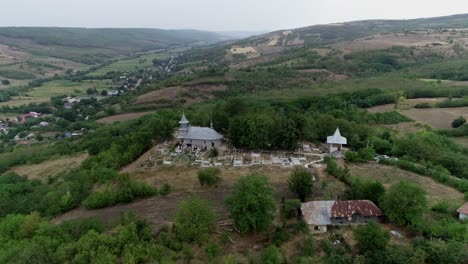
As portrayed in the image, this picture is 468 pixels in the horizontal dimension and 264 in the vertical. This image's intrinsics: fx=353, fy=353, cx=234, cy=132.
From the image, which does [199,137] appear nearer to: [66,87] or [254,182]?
[254,182]

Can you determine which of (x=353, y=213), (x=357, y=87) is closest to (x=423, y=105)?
(x=357, y=87)

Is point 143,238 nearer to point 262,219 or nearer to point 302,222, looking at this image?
point 262,219

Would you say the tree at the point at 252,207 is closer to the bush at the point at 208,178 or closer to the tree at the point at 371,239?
the tree at the point at 371,239

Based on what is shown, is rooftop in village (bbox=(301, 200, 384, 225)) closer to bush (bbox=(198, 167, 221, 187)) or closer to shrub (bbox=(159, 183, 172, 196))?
bush (bbox=(198, 167, 221, 187))

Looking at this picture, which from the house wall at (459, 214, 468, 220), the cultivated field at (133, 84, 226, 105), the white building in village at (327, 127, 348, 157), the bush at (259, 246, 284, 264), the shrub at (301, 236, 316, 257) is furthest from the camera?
the cultivated field at (133, 84, 226, 105)

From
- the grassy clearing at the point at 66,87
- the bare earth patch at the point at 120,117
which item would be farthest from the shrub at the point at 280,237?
the grassy clearing at the point at 66,87

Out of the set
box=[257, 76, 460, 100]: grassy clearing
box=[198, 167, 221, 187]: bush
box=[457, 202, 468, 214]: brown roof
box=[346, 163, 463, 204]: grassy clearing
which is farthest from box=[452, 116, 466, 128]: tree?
box=[198, 167, 221, 187]: bush
